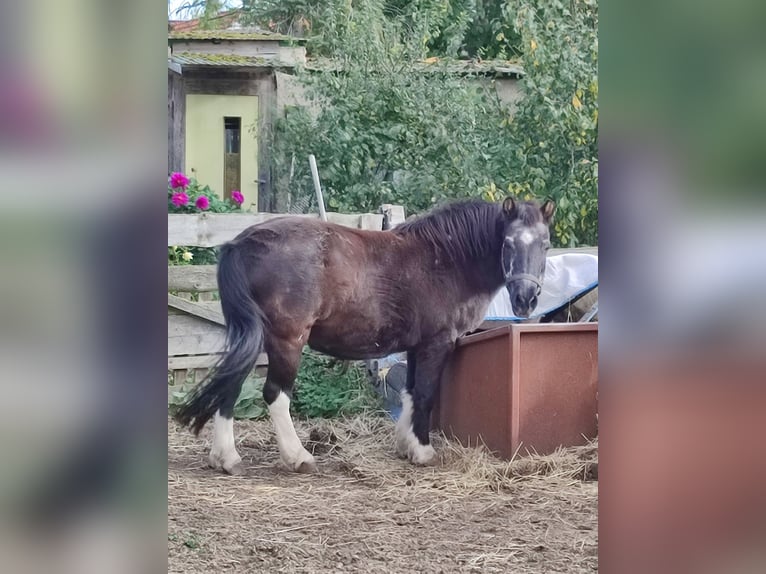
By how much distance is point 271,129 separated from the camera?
8688 millimetres

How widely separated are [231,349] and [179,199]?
2.21 m

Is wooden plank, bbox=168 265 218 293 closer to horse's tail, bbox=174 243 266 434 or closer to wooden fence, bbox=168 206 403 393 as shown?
wooden fence, bbox=168 206 403 393

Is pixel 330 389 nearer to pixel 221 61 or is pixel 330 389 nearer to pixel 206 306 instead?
pixel 206 306

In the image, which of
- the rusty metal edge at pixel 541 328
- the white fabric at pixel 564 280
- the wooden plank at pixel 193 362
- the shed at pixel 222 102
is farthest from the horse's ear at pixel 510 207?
the shed at pixel 222 102

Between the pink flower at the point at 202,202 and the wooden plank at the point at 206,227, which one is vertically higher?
the pink flower at the point at 202,202

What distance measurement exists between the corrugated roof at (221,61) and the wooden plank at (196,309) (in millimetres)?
4502

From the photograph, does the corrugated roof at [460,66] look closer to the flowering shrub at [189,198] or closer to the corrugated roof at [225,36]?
the corrugated roof at [225,36]

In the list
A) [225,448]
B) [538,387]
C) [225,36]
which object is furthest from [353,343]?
[225,36]

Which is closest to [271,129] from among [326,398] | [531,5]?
[531,5]

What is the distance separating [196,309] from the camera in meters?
5.65

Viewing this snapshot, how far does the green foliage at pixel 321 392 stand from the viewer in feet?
18.7
